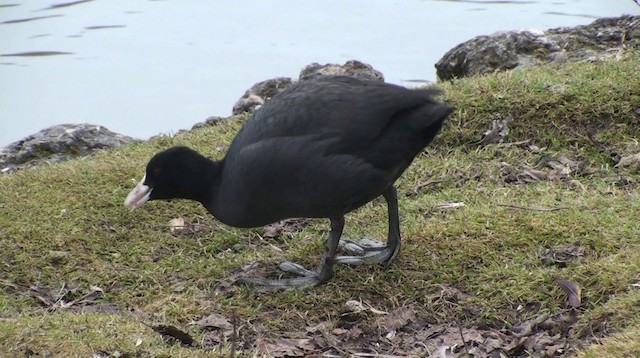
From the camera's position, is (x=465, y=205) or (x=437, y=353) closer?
(x=437, y=353)

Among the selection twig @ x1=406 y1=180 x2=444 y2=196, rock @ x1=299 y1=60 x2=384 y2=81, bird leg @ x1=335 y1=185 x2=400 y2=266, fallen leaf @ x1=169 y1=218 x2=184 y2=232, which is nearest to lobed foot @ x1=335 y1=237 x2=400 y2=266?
bird leg @ x1=335 y1=185 x2=400 y2=266

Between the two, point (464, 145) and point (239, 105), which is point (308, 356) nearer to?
point (464, 145)

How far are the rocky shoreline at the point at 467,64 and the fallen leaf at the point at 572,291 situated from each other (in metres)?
3.34

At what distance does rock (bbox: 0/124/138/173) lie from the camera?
783cm

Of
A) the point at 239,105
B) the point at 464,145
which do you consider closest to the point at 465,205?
the point at 464,145

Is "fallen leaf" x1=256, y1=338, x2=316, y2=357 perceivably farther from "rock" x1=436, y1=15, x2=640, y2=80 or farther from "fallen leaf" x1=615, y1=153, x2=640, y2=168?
"rock" x1=436, y1=15, x2=640, y2=80

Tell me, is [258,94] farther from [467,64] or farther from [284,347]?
[284,347]

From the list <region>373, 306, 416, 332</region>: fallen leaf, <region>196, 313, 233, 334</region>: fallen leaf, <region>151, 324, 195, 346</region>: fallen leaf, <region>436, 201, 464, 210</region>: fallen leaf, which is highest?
<region>436, 201, 464, 210</region>: fallen leaf

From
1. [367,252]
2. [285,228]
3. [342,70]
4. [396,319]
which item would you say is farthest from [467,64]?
[396,319]

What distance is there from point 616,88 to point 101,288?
12.4 ft

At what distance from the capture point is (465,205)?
581 cm

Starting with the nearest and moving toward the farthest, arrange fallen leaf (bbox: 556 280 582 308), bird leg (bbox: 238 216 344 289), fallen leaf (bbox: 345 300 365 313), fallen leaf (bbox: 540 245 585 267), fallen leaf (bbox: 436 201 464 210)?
fallen leaf (bbox: 556 280 582 308), fallen leaf (bbox: 345 300 365 313), fallen leaf (bbox: 540 245 585 267), bird leg (bbox: 238 216 344 289), fallen leaf (bbox: 436 201 464 210)

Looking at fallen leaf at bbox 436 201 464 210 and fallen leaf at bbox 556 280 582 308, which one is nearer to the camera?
fallen leaf at bbox 556 280 582 308

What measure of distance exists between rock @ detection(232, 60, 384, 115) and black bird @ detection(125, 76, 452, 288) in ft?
9.76
